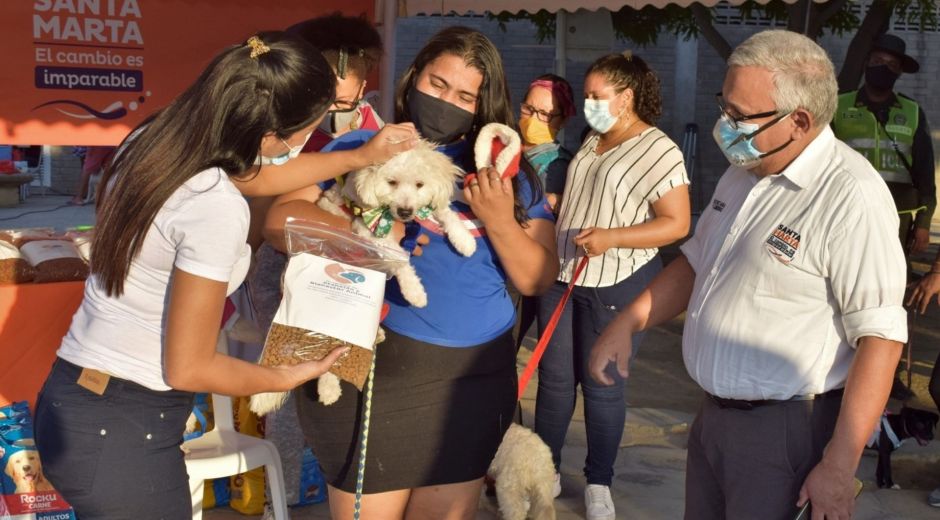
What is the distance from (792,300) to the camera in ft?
7.76

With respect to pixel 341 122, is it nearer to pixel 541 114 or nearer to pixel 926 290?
pixel 541 114

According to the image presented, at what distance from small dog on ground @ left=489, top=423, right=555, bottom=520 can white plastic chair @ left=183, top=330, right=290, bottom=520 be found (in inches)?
33.3

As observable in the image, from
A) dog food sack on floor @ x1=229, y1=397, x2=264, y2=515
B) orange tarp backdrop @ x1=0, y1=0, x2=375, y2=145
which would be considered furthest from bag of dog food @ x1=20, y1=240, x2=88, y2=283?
orange tarp backdrop @ x1=0, y1=0, x2=375, y2=145

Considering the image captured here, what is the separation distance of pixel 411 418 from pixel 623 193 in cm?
197

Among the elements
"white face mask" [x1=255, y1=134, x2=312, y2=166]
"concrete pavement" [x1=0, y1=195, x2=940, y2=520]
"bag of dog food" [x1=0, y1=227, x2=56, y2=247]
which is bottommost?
"concrete pavement" [x1=0, y1=195, x2=940, y2=520]

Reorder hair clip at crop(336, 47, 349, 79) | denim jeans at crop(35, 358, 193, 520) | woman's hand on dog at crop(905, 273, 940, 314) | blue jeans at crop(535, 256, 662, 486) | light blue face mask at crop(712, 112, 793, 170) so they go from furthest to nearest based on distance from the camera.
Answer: woman's hand on dog at crop(905, 273, 940, 314) → blue jeans at crop(535, 256, 662, 486) → hair clip at crop(336, 47, 349, 79) → light blue face mask at crop(712, 112, 793, 170) → denim jeans at crop(35, 358, 193, 520)

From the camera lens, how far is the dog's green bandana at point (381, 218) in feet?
9.00

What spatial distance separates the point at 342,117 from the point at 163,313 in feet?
5.49

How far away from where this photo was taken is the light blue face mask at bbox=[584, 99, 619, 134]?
4512 mm

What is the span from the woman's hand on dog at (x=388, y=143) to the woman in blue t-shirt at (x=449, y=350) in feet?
0.59

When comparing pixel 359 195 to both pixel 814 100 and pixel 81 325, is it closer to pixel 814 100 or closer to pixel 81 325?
pixel 81 325

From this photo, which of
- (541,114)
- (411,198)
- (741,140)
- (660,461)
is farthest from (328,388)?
(660,461)

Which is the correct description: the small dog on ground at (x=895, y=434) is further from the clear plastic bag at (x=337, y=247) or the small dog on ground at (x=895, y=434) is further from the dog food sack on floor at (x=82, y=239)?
the dog food sack on floor at (x=82, y=239)

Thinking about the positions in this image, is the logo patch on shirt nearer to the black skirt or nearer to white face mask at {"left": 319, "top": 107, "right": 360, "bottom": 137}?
the black skirt
